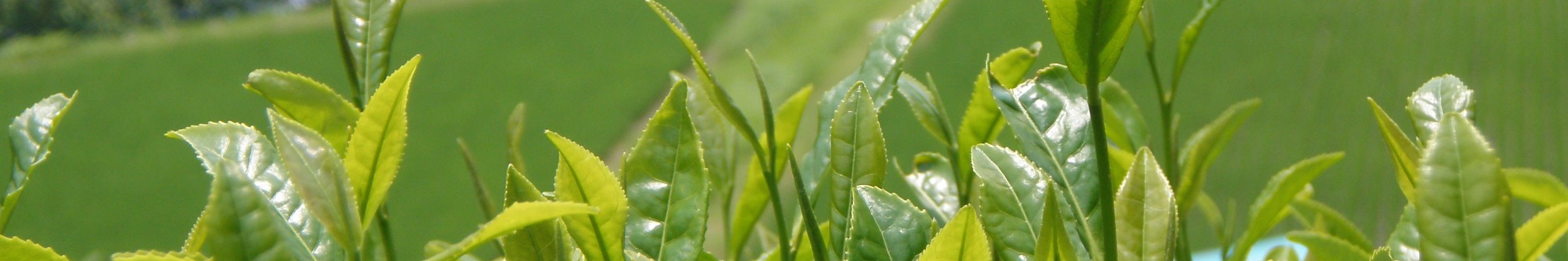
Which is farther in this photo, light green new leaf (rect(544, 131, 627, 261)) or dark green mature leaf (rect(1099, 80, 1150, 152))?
dark green mature leaf (rect(1099, 80, 1150, 152))

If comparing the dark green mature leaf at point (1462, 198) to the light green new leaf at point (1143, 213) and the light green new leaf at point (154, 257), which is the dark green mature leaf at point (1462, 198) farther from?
the light green new leaf at point (154, 257)

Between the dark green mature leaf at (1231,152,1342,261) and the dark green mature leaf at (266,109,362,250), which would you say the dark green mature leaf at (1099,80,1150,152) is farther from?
the dark green mature leaf at (266,109,362,250)

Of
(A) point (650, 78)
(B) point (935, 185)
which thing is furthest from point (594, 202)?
(A) point (650, 78)

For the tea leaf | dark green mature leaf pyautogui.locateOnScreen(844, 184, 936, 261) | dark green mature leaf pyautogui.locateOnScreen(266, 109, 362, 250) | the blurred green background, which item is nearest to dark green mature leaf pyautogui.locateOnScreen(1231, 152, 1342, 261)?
the tea leaf

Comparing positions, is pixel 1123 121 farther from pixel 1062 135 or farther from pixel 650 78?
pixel 650 78

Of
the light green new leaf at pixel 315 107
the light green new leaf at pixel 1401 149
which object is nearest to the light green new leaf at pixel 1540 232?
the light green new leaf at pixel 1401 149

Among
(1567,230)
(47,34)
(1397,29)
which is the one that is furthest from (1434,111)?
(47,34)
